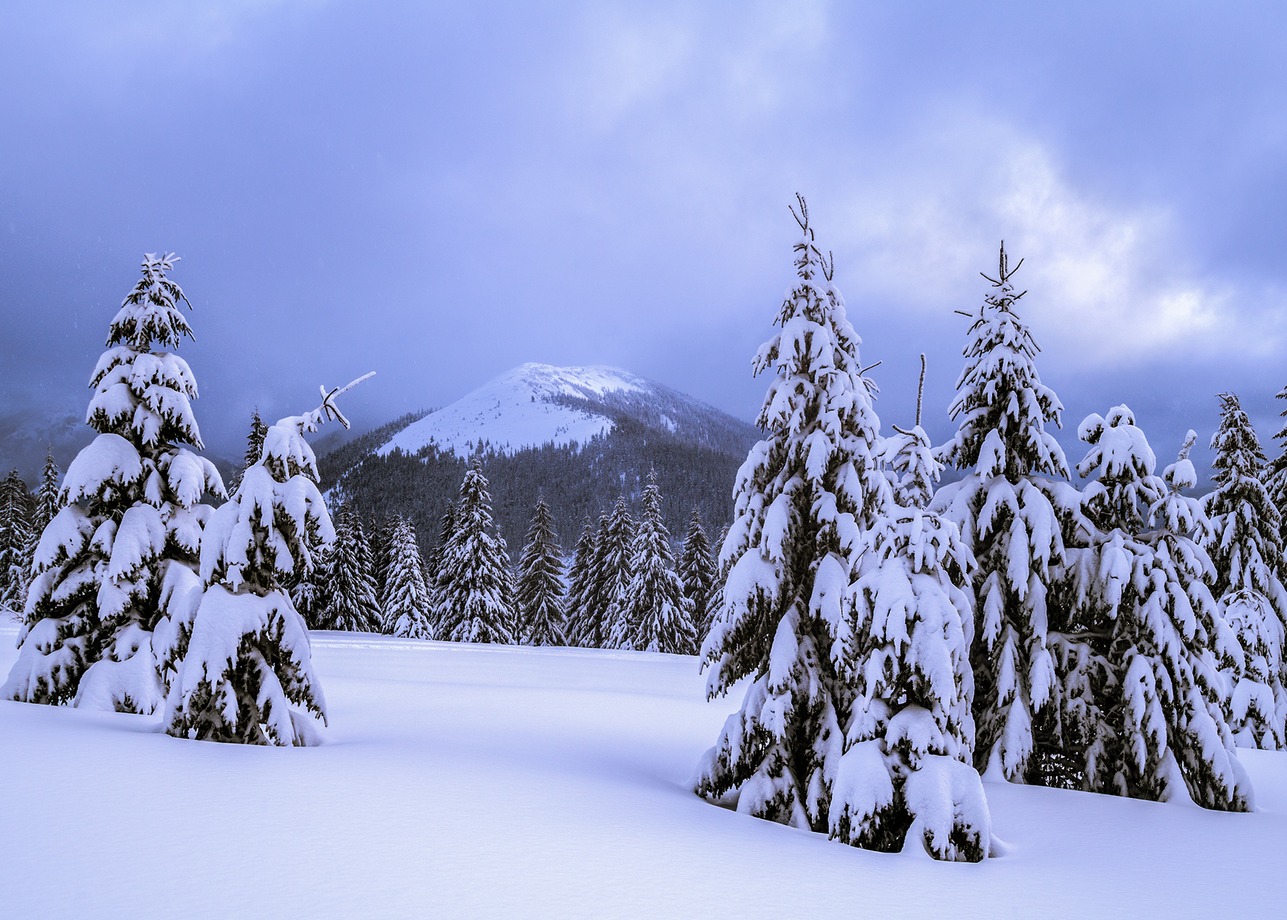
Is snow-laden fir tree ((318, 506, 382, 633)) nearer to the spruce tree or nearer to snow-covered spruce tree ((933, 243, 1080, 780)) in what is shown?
the spruce tree

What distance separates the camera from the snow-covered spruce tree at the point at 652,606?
48750 mm

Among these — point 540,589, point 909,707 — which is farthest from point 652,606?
point 909,707

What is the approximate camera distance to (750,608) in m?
10.9

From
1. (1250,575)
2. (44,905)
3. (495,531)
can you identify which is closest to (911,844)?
(44,905)

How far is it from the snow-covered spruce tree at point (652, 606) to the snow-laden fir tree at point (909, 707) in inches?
1547

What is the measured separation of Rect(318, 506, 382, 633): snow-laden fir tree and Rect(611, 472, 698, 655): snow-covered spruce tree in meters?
19.1

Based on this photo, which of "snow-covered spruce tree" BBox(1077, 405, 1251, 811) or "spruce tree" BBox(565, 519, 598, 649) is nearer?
"snow-covered spruce tree" BBox(1077, 405, 1251, 811)

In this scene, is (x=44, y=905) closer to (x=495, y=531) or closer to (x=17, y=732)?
(x=17, y=732)

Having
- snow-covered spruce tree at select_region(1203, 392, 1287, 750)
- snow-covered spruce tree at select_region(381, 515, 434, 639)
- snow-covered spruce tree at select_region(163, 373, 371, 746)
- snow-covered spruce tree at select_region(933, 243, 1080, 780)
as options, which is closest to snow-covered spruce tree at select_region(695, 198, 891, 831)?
snow-covered spruce tree at select_region(933, 243, 1080, 780)

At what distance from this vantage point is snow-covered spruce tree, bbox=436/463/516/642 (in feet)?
159

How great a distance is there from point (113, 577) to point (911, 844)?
44.8 ft

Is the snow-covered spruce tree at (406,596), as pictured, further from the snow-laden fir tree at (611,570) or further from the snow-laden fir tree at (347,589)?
the snow-laden fir tree at (611,570)

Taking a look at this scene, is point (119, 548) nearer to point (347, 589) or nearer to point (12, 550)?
point (347, 589)

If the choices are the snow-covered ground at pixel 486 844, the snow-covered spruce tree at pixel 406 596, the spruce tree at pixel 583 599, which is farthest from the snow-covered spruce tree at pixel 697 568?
the snow-covered ground at pixel 486 844
